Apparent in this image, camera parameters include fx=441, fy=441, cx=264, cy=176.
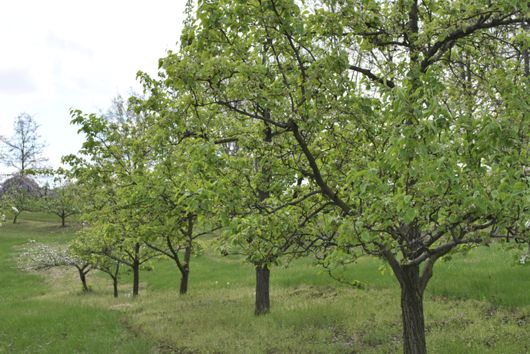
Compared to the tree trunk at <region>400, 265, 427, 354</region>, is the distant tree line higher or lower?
higher

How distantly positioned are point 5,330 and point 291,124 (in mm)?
15197

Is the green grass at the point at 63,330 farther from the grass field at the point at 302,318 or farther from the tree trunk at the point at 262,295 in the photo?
the tree trunk at the point at 262,295

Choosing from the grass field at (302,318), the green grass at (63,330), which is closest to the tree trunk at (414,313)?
the grass field at (302,318)

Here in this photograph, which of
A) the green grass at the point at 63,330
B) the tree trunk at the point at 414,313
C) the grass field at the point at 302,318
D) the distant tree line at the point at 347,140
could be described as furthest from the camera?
the green grass at the point at 63,330

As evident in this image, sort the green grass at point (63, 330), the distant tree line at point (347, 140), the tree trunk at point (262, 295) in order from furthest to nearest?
the tree trunk at point (262, 295)
the green grass at point (63, 330)
the distant tree line at point (347, 140)

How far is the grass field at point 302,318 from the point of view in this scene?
11016 millimetres

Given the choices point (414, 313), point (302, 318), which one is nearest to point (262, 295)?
point (302, 318)

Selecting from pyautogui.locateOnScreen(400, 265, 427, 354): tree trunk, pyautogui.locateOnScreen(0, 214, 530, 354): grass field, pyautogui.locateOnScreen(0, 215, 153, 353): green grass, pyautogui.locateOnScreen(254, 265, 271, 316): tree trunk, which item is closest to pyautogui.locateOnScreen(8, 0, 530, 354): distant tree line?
pyautogui.locateOnScreen(400, 265, 427, 354): tree trunk

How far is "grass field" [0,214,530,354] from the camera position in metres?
11.0

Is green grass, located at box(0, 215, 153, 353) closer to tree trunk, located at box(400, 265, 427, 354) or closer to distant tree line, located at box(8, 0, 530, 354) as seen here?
distant tree line, located at box(8, 0, 530, 354)

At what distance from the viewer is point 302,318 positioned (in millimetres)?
13609

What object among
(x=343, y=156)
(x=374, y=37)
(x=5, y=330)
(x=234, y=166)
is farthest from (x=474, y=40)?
(x=5, y=330)

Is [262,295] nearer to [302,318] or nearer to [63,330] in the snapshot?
[302,318]

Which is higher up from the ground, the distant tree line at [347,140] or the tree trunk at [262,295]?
the distant tree line at [347,140]
